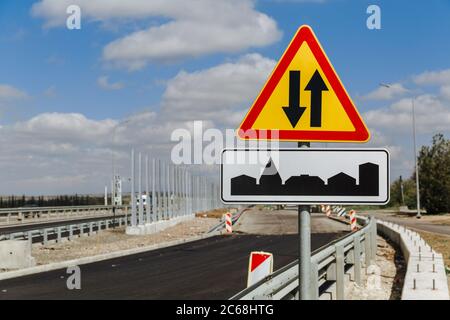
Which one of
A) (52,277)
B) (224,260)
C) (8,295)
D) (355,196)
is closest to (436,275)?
(355,196)

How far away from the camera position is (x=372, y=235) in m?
18.4

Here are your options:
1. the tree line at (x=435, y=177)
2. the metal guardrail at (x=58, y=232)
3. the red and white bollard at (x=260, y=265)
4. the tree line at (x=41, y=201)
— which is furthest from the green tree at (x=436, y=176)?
the red and white bollard at (x=260, y=265)

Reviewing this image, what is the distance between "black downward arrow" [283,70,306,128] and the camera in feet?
13.6

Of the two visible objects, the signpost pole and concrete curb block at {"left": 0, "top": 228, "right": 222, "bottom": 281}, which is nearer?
the signpost pole

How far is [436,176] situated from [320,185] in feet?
214

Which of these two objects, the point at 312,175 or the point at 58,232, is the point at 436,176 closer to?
the point at 58,232

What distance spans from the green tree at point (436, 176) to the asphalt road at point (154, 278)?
4202cm

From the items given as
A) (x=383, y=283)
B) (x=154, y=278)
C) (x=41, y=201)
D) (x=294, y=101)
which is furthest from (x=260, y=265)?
(x=41, y=201)

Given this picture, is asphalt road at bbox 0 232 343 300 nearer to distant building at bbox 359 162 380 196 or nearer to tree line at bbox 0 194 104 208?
distant building at bbox 359 162 380 196

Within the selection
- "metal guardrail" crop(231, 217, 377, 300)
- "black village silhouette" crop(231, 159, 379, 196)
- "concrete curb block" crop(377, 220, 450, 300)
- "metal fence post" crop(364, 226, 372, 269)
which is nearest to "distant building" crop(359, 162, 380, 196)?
"black village silhouette" crop(231, 159, 379, 196)

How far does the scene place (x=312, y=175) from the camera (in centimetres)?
419

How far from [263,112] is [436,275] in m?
8.42

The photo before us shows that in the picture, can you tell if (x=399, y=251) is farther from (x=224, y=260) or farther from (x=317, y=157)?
(x=317, y=157)

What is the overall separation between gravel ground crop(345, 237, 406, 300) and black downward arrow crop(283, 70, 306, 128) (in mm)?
8578
